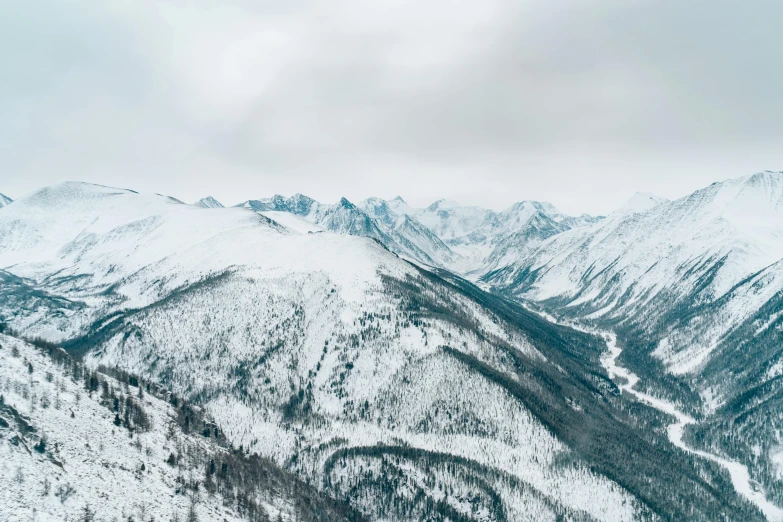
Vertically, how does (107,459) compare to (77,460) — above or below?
above

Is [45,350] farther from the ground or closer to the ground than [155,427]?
farther from the ground

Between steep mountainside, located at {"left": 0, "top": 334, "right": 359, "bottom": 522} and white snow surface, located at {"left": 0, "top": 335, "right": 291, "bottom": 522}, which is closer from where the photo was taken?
white snow surface, located at {"left": 0, "top": 335, "right": 291, "bottom": 522}

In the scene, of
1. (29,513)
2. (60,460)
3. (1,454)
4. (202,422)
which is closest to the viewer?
(29,513)

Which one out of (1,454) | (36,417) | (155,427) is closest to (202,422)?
(155,427)

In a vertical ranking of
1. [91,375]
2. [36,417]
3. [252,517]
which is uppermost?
[91,375]

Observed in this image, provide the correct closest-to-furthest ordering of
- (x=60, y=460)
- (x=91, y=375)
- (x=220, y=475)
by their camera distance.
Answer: (x=60, y=460) → (x=220, y=475) → (x=91, y=375)

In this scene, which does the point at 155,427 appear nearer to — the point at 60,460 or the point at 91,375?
the point at 91,375

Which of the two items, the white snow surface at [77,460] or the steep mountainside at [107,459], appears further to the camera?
the steep mountainside at [107,459]

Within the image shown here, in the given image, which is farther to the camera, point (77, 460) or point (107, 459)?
point (107, 459)
